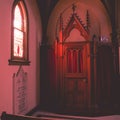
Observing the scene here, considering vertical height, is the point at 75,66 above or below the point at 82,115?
above

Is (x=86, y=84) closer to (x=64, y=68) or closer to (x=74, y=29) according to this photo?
(x=64, y=68)

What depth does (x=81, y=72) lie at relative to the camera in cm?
603

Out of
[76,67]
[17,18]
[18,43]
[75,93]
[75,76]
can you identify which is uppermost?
[17,18]

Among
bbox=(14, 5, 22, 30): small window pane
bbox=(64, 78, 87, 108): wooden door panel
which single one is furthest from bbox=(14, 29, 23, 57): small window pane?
bbox=(64, 78, 87, 108): wooden door panel

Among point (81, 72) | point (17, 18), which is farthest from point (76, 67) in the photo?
point (17, 18)

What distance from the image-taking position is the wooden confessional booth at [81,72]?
5934mm

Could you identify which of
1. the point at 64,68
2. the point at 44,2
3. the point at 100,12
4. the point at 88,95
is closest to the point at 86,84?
the point at 88,95

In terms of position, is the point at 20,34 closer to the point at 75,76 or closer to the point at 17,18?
the point at 17,18

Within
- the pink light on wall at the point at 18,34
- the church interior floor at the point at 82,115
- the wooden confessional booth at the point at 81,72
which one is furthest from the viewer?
the wooden confessional booth at the point at 81,72

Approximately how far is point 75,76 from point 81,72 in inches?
8.5

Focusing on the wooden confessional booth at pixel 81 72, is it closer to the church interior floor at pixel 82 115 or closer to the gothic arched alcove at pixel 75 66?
the gothic arched alcove at pixel 75 66

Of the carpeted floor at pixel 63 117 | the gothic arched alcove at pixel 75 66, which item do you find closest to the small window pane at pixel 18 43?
the gothic arched alcove at pixel 75 66

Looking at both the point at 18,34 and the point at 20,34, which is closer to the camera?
the point at 18,34

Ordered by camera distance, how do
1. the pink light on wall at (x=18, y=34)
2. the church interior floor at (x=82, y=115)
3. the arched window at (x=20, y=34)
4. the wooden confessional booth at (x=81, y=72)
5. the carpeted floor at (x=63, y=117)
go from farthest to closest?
1. the wooden confessional booth at (x=81, y=72)
2. the church interior floor at (x=82, y=115)
3. the carpeted floor at (x=63, y=117)
4. the pink light on wall at (x=18, y=34)
5. the arched window at (x=20, y=34)
